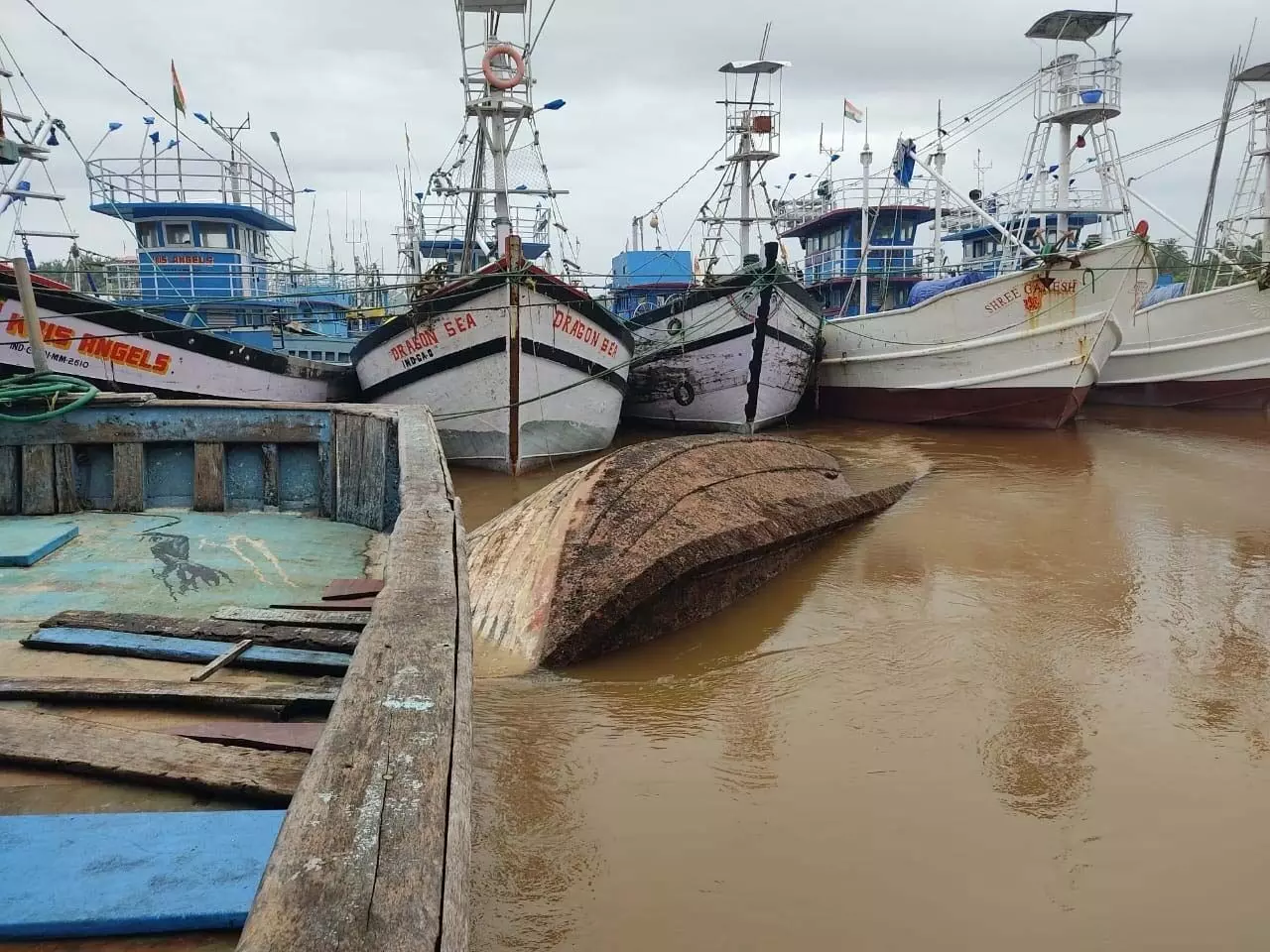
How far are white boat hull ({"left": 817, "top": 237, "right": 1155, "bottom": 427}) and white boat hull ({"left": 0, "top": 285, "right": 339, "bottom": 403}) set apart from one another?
1013 centimetres

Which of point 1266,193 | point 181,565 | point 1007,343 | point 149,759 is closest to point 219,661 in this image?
point 149,759

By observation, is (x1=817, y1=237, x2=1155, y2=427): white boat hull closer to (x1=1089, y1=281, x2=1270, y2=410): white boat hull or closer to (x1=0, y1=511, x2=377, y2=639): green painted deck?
(x1=1089, y1=281, x2=1270, y2=410): white boat hull

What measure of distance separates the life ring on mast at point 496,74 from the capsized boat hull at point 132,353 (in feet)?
16.0

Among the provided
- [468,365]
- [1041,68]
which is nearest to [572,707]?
[468,365]

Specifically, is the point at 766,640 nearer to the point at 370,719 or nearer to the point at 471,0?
the point at 370,719

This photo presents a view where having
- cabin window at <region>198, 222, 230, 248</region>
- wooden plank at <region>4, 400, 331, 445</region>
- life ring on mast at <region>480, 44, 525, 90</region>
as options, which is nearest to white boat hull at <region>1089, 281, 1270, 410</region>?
life ring on mast at <region>480, 44, 525, 90</region>

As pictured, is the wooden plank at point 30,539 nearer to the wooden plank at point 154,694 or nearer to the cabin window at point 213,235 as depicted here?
the wooden plank at point 154,694

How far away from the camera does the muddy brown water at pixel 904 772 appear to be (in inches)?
111

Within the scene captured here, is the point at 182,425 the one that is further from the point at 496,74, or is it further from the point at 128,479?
the point at 496,74

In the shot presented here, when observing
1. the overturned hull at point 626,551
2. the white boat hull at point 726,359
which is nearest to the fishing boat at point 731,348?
the white boat hull at point 726,359

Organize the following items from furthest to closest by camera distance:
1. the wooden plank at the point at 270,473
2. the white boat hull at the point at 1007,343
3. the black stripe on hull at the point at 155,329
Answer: the white boat hull at the point at 1007,343
the black stripe on hull at the point at 155,329
the wooden plank at the point at 270,473

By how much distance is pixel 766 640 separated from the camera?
5250mm

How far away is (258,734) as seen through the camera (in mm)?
2207

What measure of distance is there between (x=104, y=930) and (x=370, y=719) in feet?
1.76
